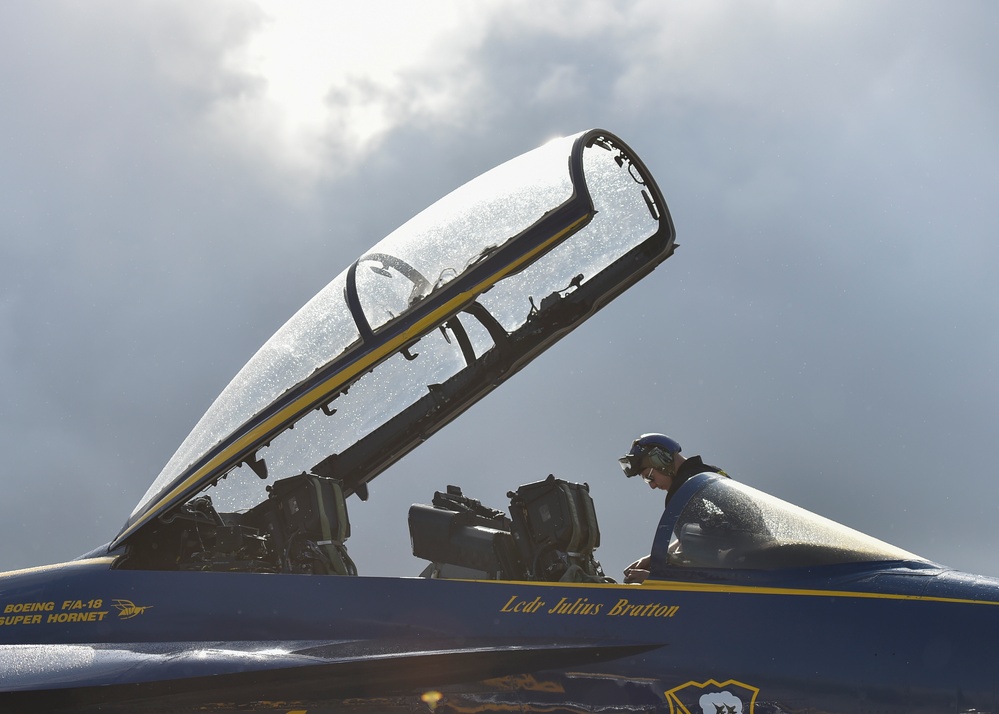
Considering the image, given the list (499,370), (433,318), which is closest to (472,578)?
(433,318)

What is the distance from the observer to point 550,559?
5.75m

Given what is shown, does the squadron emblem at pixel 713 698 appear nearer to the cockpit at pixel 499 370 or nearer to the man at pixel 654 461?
the cockpit at pixel 499 370

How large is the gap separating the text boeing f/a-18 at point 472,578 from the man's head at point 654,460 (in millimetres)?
862

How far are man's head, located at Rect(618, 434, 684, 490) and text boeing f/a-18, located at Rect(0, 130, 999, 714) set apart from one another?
0.86m

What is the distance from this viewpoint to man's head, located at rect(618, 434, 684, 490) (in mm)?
6527

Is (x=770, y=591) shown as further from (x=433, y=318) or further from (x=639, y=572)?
(x=433, y=318)

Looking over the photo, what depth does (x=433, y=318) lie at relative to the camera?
573 centimetres

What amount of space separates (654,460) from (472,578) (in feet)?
5.57

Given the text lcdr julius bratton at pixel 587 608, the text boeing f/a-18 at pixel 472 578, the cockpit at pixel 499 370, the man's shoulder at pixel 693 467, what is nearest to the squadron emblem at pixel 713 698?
the text boeing f/a-18 at pixel 472 578

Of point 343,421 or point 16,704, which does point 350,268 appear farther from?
point 16,704

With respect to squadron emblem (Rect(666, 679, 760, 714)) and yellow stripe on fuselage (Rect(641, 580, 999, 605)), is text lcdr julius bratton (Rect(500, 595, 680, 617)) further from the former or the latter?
squadron emblem (Rect(666, 679, 760, 714))

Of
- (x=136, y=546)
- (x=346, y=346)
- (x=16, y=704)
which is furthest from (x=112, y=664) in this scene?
(x=346, y=346)

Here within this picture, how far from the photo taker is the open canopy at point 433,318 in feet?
19.2

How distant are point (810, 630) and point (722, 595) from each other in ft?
1.48
